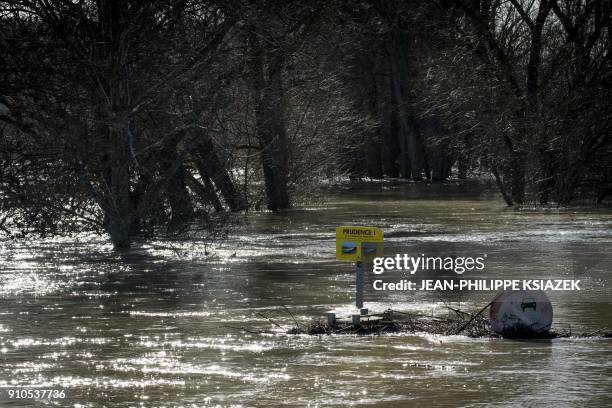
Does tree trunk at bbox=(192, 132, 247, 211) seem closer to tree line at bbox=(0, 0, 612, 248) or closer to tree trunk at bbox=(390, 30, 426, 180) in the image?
tree line at bbox=(0, 0, 612, 248)

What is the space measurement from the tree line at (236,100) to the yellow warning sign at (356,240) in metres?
9.43

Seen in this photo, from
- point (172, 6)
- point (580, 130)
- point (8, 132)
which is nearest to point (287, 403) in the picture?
point (172, 6)

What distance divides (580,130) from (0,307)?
68.3 ft

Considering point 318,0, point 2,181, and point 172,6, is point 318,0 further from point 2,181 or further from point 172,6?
point 2,181

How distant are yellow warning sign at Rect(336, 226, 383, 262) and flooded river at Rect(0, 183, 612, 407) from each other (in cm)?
99

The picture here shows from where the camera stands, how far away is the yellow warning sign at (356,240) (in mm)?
13055

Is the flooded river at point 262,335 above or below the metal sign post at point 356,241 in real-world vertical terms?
below

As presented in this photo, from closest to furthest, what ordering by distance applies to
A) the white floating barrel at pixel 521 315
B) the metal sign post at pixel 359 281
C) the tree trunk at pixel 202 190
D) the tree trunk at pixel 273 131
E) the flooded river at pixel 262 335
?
the flooded river at pixel 262 335 < the white floating barrel at pixel 521 315 < the metal sign post at pixel 359 281 < the tree trunk at pixel 202 190 < the tree trunk at pixel 273 131

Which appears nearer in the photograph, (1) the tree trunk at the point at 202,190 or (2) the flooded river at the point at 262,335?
(2) the flooded river at the point at 262,335

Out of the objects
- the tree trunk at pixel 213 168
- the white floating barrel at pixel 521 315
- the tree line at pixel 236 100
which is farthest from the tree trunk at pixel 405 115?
the white floating barrel at pixel 521 315

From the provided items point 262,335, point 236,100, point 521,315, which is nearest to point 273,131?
Answer: point 236,100

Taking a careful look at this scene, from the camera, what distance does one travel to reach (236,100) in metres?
26.8

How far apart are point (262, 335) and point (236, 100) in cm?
1426

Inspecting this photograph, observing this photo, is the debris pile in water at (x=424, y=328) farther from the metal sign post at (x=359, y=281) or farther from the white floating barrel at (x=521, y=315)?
the metal sign post at (x=359, y=281)
